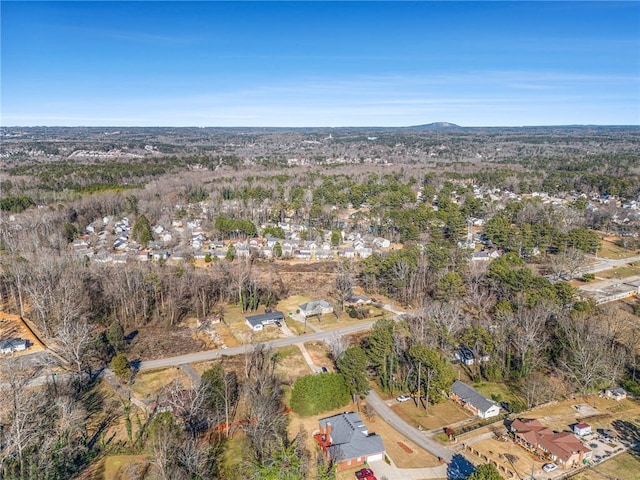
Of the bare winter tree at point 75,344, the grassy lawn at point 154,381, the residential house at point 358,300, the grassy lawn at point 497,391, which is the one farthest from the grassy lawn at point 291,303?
the grassy lawn at point 497,391

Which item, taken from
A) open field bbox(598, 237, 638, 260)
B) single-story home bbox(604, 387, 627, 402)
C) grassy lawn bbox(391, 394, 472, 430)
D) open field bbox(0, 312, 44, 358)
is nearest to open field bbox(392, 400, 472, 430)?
grassy lawn bbox(391, 394, 472, 430)

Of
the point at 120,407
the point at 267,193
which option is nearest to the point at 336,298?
the point at 120,407

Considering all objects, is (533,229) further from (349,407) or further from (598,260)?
(349,407)

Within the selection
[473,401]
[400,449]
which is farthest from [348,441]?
[473,401]

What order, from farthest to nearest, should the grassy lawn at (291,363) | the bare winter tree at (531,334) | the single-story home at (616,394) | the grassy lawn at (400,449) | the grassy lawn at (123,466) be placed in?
the grassy lawn at (291,363)
the bare winter tree at (531,334)
the single-story home at (616,394)
the grassy lawn at (400,449)
the grassy lawn at (123,466)

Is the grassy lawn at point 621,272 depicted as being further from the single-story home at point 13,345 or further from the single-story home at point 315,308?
the single-story home at point 13,345

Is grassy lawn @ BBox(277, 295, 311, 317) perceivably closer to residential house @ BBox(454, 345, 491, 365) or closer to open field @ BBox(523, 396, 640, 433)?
residential house @ BBox(454, 345, 491, 365)

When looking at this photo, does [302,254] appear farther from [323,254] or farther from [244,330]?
[244,330]
